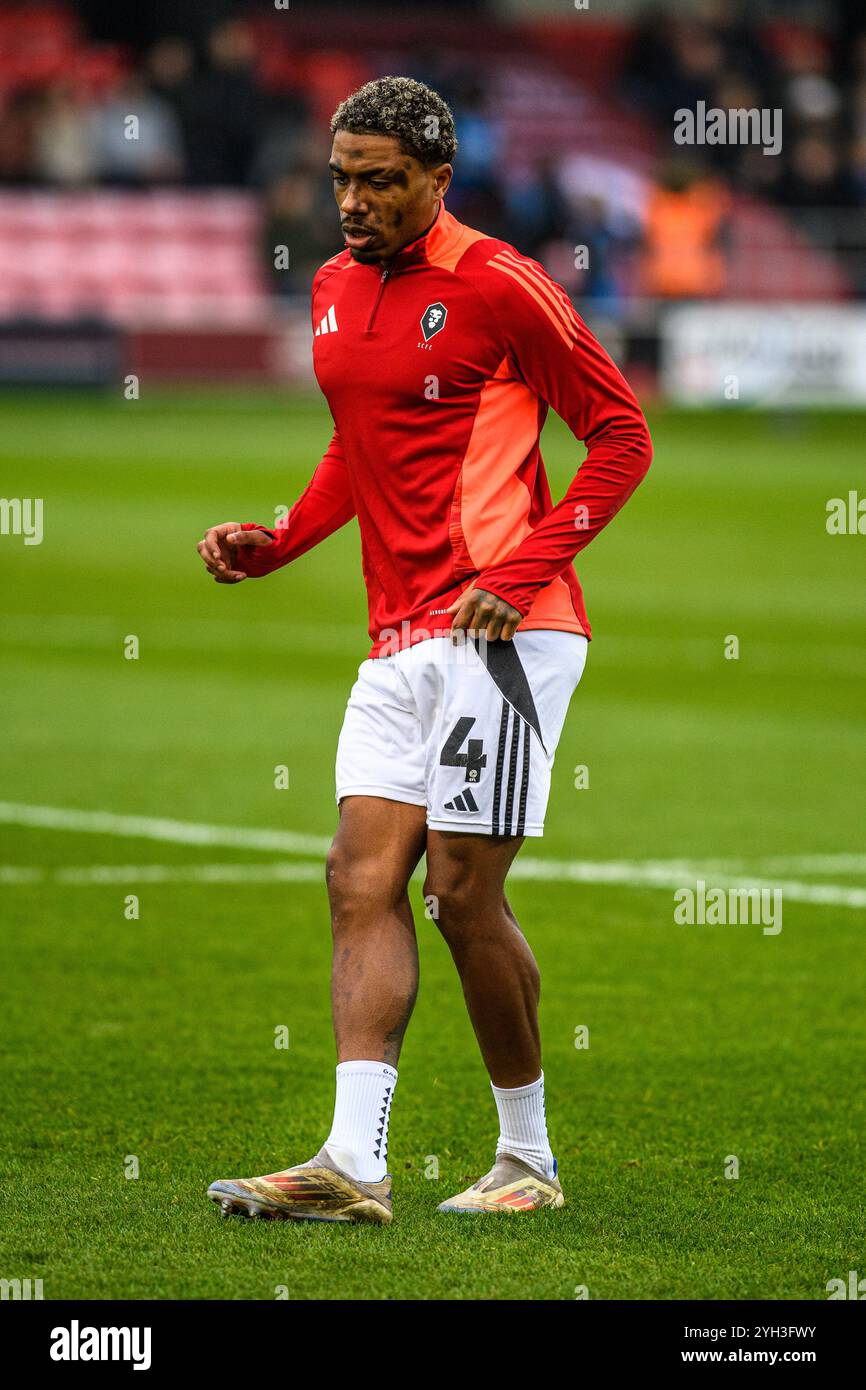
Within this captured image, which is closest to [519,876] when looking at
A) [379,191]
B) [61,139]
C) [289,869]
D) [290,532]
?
[289,869]

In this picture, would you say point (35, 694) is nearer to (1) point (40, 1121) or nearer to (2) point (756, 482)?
(1) point (40, 1121)

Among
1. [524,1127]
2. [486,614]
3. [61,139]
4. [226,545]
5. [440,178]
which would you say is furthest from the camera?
[61,139]

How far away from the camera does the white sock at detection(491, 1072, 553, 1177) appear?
514 centimetres

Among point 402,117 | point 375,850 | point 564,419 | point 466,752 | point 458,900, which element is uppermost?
point 402,117

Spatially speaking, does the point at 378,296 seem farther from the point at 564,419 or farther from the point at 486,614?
the point at 486,614

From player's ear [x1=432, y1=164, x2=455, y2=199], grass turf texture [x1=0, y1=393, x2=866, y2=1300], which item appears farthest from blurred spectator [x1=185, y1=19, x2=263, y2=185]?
player's ear [x1=432, y1=164, x2=455, y2=199]

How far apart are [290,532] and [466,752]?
0.83m

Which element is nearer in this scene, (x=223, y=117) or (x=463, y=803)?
(x=463, y=803)

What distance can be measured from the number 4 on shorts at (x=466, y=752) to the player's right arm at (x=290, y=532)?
71 centimetres

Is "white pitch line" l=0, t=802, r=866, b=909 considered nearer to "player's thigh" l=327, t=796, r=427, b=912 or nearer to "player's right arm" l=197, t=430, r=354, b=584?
"player's right arm" l=197, t=430, r=354, b=584

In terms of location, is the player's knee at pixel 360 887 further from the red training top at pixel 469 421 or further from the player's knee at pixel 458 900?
the red training top at pixel 469 421

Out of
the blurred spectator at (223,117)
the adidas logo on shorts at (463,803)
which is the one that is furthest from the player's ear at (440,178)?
the blurred spectator at (223,117)

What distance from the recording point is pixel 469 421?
495 centimetres

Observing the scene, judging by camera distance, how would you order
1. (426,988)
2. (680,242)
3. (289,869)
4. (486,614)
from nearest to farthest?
(486,614)
(426,988)
(289,869)
(680,242)
